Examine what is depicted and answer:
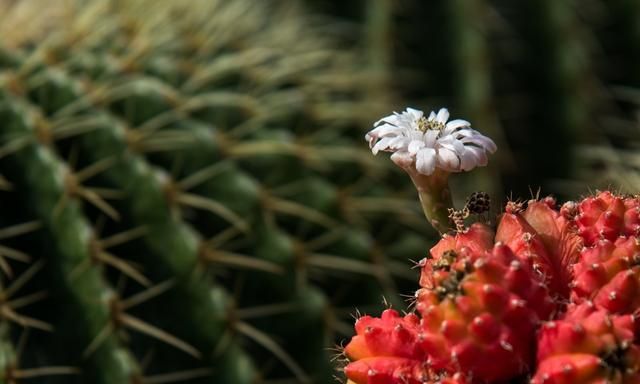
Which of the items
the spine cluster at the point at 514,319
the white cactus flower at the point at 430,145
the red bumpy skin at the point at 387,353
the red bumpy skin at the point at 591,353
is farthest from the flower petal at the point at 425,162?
the red bumpy skin at the point at 591,353

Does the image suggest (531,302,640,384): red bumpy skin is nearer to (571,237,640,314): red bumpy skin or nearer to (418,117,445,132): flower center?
(571,237,640,314): red bumpy skin

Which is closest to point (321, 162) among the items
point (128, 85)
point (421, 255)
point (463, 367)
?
point (421, 255)

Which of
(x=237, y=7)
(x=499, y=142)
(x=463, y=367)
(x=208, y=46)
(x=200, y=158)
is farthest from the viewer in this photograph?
(x=499, y=142)

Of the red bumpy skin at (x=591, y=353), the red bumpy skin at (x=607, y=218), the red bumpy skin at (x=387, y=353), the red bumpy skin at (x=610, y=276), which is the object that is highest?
the red bumpy skin at (x=607, y=218)

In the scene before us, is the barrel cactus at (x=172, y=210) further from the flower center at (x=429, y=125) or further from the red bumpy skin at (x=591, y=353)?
the red bumpy skin at (x=591, y=353)

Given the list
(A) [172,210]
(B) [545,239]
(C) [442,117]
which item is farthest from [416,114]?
(A) [172,210]

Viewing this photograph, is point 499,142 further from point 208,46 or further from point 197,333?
point 197,333

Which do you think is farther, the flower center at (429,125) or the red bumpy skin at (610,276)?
the flower center at (429,125)
